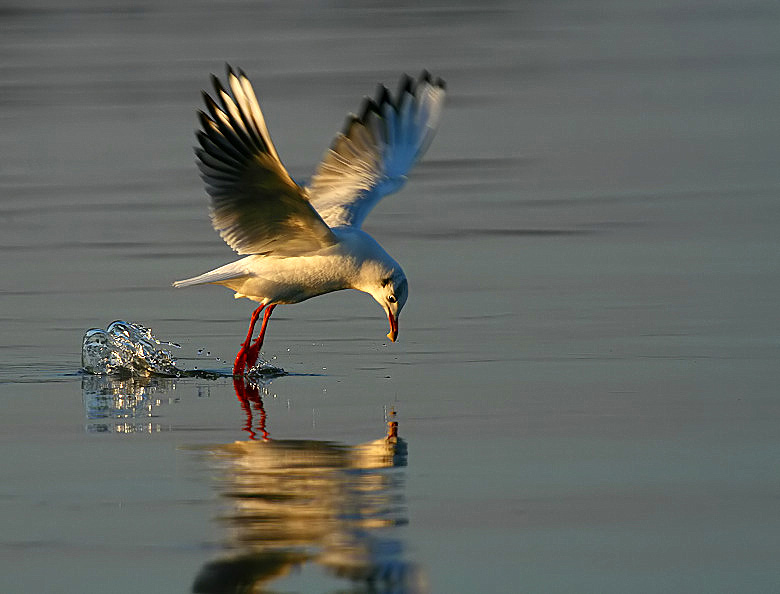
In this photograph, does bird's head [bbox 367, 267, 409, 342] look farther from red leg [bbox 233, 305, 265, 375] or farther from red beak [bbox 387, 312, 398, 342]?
red leg [bbox 233, 305, 265, 375]

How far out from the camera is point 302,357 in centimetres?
1006

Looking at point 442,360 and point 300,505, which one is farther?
point 442,360

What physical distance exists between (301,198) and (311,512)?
3279mm

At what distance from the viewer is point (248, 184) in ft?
31.0

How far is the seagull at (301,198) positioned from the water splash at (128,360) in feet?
0.68

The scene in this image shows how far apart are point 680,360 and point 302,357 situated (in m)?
2.17

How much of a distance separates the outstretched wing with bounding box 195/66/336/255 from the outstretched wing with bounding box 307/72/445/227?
1019 mm

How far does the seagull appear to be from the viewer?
30.1 feet

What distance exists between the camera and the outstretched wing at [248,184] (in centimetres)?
902

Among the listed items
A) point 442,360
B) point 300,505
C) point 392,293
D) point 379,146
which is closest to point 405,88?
point 379,146

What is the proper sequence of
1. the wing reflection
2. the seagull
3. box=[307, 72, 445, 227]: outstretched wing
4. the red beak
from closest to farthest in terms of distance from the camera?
the wing reflection → the seagull → the red beak → box=[307, 72, 445, 227]: outstretched wing

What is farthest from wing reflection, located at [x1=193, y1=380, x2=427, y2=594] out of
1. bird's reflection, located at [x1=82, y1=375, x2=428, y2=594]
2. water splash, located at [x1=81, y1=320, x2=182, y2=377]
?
water splash, located at [x1=81, y1=320, x2=182, y2=377]

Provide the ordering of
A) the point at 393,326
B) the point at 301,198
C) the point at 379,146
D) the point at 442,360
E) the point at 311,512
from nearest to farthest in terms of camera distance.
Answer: the point at 311,512, the point at 301,198, the point at 442,360, the point at 393,326, the point at 379,146

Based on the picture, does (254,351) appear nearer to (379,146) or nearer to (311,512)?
(379,146)
